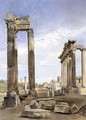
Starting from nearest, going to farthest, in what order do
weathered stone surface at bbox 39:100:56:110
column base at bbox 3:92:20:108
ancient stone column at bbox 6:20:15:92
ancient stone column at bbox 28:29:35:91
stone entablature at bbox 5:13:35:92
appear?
1. weathered stone surface at bbox 39:100:56:110
2. column base at bbox 3:92:20:108
3. ancient stone column at bbox 6:20:15:92
4. stone entablature at bbox 5:13:35:92
5. ancient stone column at bbox 28:29:35:91

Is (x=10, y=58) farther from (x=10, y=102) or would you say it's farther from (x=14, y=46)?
(x=10, y=102)

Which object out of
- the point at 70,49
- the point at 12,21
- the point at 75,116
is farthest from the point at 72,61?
the point at 75,116

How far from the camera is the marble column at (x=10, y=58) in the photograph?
17922 mm

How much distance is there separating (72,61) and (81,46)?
5.64 metres

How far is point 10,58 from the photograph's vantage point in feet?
60.0

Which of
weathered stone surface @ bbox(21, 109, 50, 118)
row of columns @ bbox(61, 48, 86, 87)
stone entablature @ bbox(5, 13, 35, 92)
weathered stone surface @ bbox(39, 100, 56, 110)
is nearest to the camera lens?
weathered stone surface @ bbox(21, 109, 50, 118)

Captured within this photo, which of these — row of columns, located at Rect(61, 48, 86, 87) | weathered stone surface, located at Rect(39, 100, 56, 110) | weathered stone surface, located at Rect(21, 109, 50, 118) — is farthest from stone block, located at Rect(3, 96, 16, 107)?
row of columns, located at Rect(61, 48, 86, 87)

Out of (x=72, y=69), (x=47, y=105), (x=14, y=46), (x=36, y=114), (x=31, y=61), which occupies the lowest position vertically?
(x=36, y=114)

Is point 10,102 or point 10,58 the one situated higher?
point 10,58

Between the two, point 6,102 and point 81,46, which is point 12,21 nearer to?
point 6,102

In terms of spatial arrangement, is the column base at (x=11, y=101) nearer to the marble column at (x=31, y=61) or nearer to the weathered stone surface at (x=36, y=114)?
the marble column at (x=31, y=61)

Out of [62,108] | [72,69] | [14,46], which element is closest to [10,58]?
[14,46]

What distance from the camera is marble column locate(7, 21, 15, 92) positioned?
58.8 feet

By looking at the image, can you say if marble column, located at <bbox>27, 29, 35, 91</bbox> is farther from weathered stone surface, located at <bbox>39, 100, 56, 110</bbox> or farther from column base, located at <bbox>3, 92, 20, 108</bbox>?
weathered stone surface, located at <bbox>39, 100, 56, 110</bbox>
